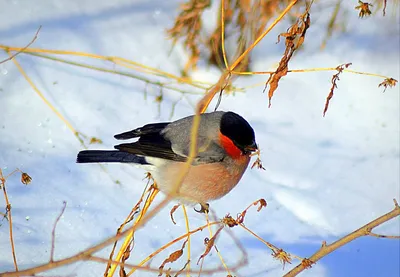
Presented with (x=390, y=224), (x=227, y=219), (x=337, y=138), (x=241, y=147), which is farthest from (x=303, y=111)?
(x=227, y=219)

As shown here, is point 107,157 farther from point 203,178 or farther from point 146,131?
point 203,178

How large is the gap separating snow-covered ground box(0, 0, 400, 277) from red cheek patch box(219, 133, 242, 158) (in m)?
0.41

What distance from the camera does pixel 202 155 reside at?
1717 millimetres

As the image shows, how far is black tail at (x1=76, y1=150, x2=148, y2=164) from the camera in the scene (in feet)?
5.74

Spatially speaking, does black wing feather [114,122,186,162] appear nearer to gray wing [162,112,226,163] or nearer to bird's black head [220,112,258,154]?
gray wing [162,112,226,163]

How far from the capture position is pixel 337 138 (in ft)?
9.04

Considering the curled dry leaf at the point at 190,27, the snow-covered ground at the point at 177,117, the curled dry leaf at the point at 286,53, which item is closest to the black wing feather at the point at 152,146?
the snow-covered ground at the point at 177,117

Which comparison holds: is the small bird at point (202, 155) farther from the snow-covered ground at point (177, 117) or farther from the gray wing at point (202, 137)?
the snow-covered ground at point (177, 117)

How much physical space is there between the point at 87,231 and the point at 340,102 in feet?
4.89

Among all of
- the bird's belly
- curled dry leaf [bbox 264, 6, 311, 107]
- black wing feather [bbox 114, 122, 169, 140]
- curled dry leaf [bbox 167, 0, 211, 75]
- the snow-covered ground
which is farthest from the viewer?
curled dry leaf [bbox 167, 0, 211, 75]

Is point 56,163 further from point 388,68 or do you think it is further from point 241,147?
point 388,68

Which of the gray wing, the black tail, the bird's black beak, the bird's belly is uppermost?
the bird's black beak

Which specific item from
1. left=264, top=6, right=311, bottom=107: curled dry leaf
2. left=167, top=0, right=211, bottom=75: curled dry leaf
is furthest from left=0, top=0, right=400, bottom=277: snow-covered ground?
left=264, top=6, right=311, bottom=107: curled dry leaf

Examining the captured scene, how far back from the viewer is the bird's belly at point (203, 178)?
1.70m
